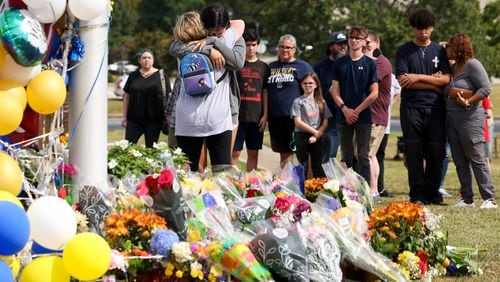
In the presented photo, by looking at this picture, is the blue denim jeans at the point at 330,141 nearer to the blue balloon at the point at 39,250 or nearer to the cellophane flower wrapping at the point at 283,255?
the cellophane flower wrapping at the point at 283,255

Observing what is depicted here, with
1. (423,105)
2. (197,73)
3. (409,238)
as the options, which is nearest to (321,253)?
(409,238)

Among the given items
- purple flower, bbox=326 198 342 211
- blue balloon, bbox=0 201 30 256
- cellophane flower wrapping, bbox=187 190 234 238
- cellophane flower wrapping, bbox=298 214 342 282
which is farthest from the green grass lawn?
blue balloon, bbox=0 201 30 256

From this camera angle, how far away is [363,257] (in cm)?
610

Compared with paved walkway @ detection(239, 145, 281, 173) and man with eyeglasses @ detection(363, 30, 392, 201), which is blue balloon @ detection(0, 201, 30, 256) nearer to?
man with eyeglasses @ detection(363, 30, 392, 201)

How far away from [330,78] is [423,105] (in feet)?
4.87

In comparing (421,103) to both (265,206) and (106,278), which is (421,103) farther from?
(106,278)

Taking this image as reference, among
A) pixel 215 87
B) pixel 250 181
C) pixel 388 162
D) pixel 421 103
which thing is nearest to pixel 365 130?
pixel 421 103

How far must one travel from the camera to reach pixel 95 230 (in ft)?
20.7

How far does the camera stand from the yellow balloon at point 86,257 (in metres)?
5.39

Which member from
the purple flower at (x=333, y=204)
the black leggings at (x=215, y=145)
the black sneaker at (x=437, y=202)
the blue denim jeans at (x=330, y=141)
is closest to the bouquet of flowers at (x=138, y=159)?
the black leggings at (x=215, y=145)

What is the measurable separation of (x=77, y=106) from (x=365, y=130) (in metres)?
5.48

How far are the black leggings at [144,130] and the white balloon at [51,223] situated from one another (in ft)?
25.4

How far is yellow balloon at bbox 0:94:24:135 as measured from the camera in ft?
18.5

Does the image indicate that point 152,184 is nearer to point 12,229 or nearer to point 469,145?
point 12,229
